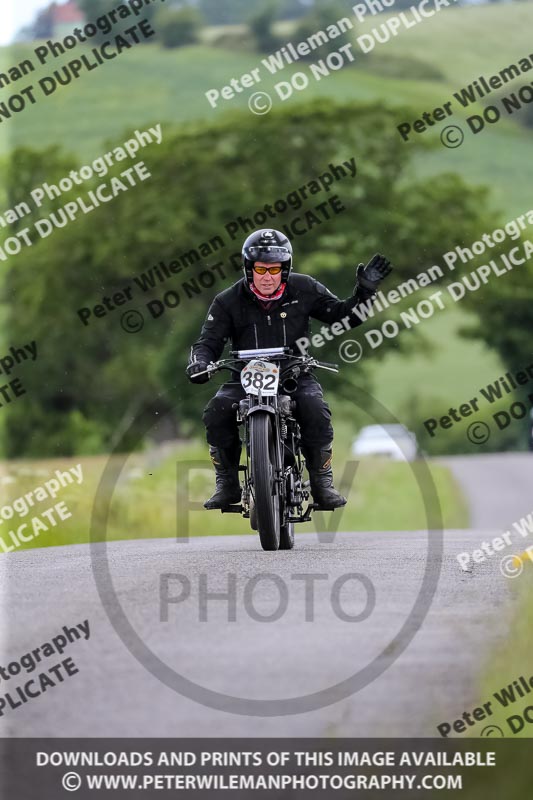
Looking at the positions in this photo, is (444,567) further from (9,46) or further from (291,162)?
(9,46)

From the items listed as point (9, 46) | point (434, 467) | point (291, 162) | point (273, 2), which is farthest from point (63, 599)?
point (273, 2)

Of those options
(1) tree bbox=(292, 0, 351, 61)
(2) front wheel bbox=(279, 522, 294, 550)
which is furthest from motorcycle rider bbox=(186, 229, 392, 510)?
(1) tree bbox=(292, 0, 351, 61)

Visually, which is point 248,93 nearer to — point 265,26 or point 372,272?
point 265,26

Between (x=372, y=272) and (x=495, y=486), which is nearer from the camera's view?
(x=372, y=272)

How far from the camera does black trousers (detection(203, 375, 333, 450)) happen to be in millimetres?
10469

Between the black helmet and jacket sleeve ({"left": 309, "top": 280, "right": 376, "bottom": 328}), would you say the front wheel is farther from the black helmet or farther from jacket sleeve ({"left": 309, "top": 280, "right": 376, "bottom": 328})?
the black helmet

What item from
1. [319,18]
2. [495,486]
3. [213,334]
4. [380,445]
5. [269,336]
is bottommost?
[269,336]

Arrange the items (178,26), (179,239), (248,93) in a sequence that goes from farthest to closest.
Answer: (178,26), (248,93), (179,239)

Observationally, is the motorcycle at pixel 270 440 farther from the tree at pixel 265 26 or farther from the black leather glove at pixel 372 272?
the tree at pixel 265 26

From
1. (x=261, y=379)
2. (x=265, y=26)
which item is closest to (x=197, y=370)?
(x=261, y=379)

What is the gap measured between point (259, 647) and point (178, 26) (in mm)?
74130

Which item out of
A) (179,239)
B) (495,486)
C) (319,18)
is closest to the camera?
(495,486)

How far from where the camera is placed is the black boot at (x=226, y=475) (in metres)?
10.6

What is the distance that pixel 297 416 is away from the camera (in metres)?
10.5
